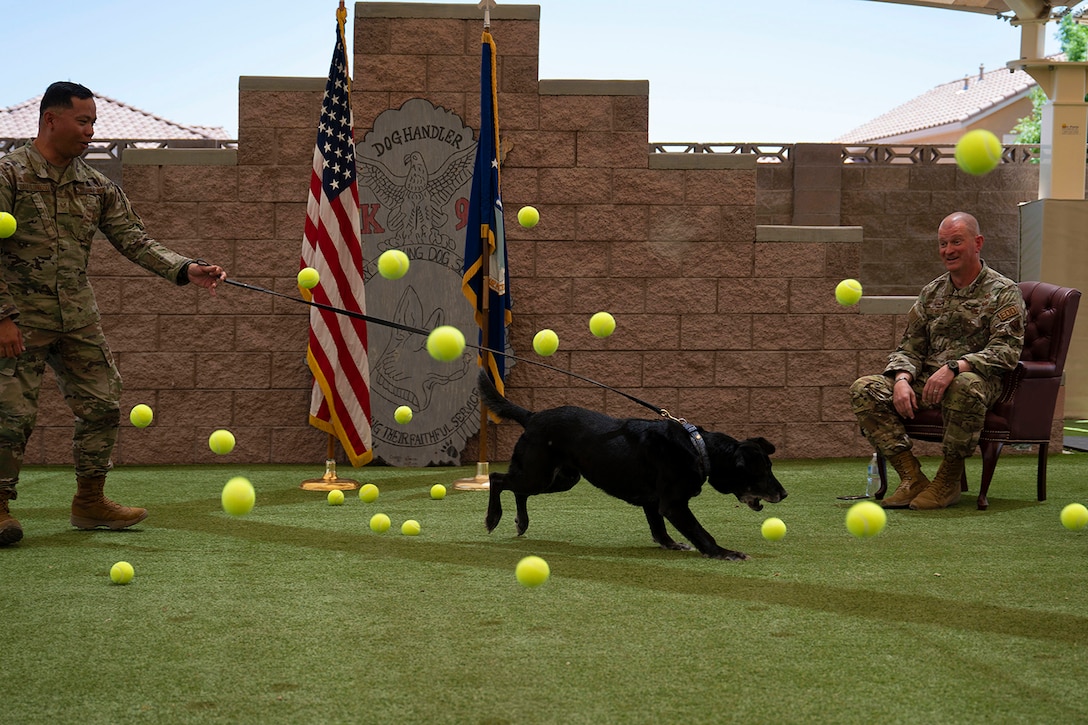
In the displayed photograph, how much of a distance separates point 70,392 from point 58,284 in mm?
448

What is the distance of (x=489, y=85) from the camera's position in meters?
6.15

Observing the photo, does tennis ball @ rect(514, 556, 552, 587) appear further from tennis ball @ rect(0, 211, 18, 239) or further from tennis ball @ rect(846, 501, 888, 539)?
tennis ball @ rect(0, 211, 18, 239)

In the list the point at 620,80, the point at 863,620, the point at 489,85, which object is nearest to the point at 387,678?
the point at 863,620

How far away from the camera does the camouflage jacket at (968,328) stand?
512 cm

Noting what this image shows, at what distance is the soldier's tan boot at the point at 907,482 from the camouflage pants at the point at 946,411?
44mm

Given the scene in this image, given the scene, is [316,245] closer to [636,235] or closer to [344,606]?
[636,235]

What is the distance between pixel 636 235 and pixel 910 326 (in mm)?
2326

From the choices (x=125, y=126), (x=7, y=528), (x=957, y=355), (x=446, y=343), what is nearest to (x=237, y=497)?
(x=446, y=343)

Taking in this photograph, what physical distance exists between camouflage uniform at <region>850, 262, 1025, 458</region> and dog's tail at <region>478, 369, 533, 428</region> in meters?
1.92

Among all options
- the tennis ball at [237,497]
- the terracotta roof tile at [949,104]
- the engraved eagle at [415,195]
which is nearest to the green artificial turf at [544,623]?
the tennis ball at [237,497]

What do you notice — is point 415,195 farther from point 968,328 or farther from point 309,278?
point 968,328

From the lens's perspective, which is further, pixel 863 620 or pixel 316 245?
pixel 316 245

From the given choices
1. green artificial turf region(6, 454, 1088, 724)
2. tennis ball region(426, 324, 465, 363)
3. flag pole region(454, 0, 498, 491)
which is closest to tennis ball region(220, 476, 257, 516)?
green artificial turf region(6, 454, 1088, 724)

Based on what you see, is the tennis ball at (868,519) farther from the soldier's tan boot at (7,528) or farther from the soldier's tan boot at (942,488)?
the soldier's tan boot at (7,528)
